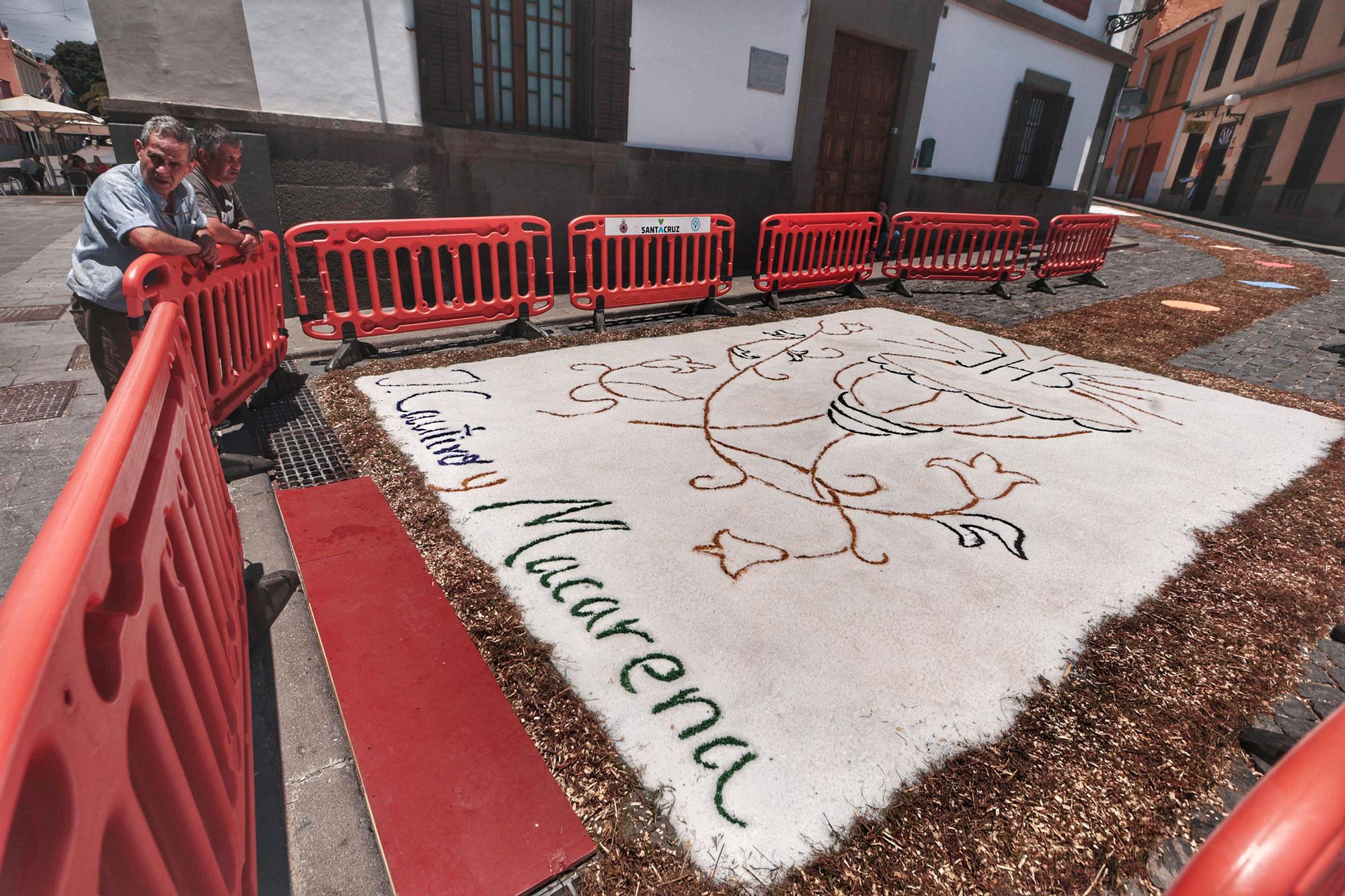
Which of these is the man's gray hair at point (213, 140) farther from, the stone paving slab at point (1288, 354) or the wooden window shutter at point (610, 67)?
the stone paving slab at point (1288, 354)

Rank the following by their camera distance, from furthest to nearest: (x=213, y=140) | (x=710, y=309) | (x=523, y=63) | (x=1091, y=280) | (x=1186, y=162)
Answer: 1. (x=1186, y=162)
2. (x=1091, y=280)
3. (x=523, y=63)
4. (x=710, y=309)
5. (x=213, y=140)

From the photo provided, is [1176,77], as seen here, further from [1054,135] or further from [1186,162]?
[1054,135]

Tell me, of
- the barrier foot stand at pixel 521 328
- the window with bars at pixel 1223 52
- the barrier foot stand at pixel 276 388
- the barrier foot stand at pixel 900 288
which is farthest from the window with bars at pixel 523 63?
the window with bars at pixel 1223 52

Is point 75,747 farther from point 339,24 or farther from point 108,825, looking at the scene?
point 339,24

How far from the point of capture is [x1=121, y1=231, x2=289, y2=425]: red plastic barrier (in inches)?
105

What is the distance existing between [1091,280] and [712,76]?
22.0ft

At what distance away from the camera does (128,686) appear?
808 millimetres

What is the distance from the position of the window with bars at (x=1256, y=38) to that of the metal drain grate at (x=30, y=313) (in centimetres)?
3704

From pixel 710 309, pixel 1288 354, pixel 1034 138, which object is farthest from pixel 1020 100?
pixel 710 309

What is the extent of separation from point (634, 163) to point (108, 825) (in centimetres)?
861

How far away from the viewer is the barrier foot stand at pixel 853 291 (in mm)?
8430

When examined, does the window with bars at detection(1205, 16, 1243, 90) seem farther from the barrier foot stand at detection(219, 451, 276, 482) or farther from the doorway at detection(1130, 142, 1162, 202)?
the barrier foot stand at detection(219, 451, 276, 482)

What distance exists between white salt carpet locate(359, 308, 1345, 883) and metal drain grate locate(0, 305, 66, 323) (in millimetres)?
4333

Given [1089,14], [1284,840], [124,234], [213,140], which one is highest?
[1089,14]
